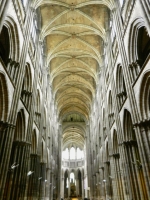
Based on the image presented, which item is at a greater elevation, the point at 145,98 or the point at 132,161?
the point at 145,98

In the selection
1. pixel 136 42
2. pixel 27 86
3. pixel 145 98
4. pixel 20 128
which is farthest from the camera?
pixel 27 86

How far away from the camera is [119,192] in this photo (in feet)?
51.9

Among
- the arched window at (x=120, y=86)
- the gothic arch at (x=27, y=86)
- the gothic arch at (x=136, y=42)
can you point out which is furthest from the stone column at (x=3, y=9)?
the arched window at (x=120, y=86)

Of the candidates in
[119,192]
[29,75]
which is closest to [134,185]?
[119,192]

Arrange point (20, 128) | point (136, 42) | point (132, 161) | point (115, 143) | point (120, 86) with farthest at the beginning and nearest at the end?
point (115, 143), point (120, 86), point (20, 128), point (132, 161), point (136, 42)

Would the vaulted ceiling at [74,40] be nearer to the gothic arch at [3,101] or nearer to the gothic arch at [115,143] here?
the gothic arch at [3,101]

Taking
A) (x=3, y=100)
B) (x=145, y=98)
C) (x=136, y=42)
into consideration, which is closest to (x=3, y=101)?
(x=3, y=100)

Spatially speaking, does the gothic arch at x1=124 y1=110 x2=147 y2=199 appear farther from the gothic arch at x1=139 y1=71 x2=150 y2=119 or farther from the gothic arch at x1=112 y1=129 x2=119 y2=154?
the gothic arch at x1=112 y1=129 x2=119 y2=154

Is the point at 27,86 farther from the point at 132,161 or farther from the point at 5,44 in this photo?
the point at 132,161

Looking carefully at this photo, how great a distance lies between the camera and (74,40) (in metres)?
25.2

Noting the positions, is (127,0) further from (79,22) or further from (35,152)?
(35,152)

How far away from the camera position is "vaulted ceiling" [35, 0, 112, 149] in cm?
Result: 2089

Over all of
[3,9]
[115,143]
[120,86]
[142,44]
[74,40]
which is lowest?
[115,143]

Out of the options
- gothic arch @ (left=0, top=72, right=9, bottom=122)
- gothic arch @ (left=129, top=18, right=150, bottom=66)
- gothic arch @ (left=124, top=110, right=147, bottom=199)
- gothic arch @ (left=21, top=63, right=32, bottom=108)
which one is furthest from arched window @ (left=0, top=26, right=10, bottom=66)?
gothic arch @ (left=124, top=110, right=147, bottom=199)
